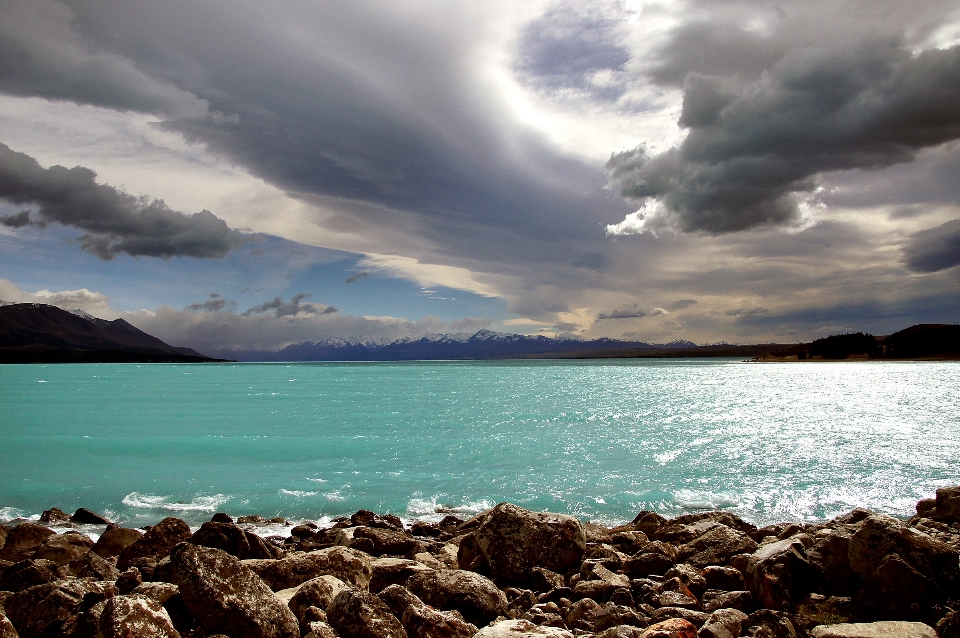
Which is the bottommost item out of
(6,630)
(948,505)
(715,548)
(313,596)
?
(948,505)

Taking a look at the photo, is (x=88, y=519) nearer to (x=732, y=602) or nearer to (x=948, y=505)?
(x=732, y=602)

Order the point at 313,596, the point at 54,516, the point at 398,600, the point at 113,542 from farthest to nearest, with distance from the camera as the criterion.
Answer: the point at 54,516, the point at 113,542, the point at 313,596, the point at 398,600

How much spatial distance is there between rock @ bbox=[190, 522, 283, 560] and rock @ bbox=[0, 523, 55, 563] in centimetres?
432

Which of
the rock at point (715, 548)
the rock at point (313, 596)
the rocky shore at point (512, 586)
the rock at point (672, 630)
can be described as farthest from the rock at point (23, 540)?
the rock at point (715, 548)

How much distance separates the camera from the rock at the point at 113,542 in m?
12.4

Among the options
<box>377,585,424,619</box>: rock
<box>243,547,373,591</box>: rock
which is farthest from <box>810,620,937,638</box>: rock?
<box>243,547,373,591</box>: rock

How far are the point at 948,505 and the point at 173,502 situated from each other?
952 inches

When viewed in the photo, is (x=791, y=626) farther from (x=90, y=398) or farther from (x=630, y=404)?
(x=90, y=398)

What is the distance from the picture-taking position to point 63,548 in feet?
38.9

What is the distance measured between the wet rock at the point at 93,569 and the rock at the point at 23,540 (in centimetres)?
232

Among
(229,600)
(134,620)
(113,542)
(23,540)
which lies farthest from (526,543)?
(23,540)

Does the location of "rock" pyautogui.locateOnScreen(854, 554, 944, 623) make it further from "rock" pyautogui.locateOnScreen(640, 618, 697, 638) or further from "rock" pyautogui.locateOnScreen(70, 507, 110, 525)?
"rock" pyautogui.locateOnScreen(70, 507, 110, 525)

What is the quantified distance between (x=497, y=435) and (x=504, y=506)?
22.4 meters

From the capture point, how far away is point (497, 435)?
108 ft
